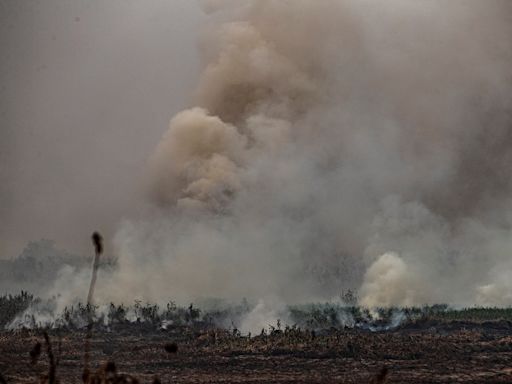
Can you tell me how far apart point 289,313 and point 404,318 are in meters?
14.6

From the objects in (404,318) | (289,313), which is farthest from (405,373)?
(289,313)

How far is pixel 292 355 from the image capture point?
45375 mm

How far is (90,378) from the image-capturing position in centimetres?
421

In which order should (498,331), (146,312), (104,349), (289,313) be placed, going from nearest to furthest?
1. (104,349)
2. (498,331)
3. (146,312)
4. (289,313)

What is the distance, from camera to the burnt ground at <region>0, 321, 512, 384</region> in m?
37.1

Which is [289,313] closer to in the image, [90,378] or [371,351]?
[371,351]

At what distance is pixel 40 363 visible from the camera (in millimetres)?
42531

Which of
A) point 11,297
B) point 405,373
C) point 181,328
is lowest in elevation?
point 405,373

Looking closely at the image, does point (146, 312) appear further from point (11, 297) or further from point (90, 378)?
point (90, 378)

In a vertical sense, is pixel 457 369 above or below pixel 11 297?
below

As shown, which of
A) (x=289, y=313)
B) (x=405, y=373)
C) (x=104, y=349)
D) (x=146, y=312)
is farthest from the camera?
(x=289, y=313)

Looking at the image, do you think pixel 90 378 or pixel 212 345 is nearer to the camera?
pixel 90 378

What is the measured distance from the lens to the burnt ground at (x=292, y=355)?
37.1 m

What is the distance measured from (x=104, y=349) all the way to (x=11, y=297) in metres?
34.7
